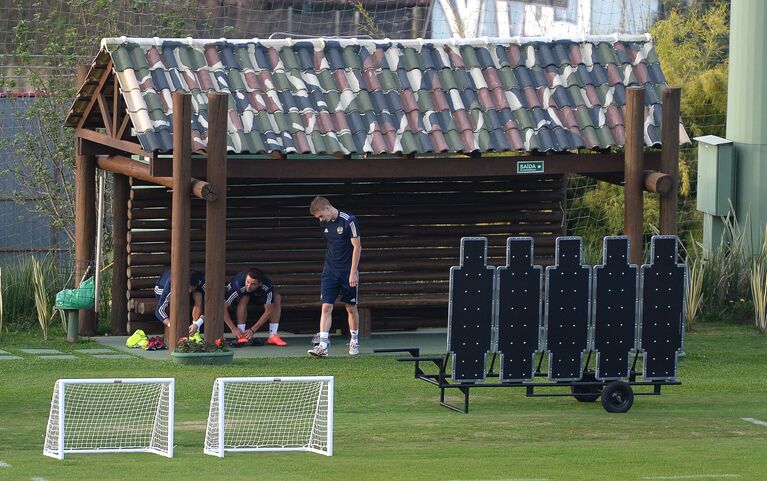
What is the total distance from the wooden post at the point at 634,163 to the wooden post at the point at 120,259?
5.79 metres

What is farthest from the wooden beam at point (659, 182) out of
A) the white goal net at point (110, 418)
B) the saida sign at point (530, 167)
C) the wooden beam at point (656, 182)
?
the white goal net at point (110, 418)

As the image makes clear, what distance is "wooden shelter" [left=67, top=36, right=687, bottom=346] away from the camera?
1573 cm

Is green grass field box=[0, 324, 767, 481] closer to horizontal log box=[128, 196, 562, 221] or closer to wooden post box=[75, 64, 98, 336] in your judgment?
wooden post box=[75, 64, 98, 336]

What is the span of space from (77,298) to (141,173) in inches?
62.4

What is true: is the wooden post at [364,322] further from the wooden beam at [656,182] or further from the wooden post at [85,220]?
the wooden beam at [656,182]

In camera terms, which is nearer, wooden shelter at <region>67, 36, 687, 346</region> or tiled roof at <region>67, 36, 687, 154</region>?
wooden shelter at <region>67, 36, 687, 346</region>

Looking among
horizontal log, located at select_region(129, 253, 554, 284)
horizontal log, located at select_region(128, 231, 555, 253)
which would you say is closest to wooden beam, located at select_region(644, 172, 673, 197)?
horizontal log, located at select_region(129, 253, 554, 284)

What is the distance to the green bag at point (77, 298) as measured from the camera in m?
16.7

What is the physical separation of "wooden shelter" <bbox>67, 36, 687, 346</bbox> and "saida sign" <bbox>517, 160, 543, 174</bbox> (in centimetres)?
2

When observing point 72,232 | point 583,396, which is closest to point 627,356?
point 583,396

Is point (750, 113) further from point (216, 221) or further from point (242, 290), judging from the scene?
point (216, 221)

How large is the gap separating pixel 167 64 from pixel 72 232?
5.73 meters

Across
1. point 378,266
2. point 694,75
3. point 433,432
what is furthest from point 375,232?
point 694,75

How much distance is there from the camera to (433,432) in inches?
466
